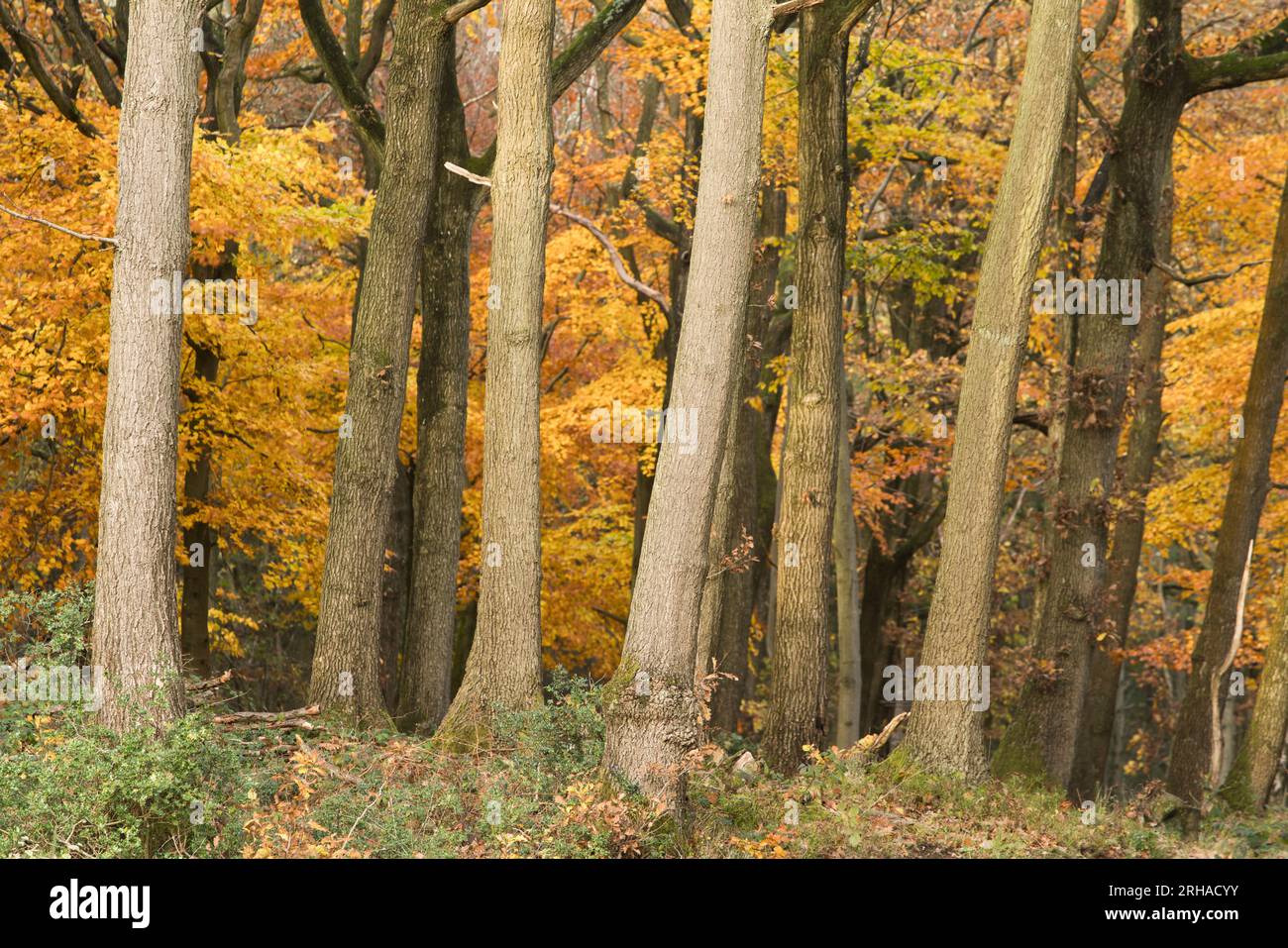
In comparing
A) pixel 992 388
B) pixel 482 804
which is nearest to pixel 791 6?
pixel 992 388

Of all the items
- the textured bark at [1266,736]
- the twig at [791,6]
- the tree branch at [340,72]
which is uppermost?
the tree branch at [340,72]

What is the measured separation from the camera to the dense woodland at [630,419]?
8.18m

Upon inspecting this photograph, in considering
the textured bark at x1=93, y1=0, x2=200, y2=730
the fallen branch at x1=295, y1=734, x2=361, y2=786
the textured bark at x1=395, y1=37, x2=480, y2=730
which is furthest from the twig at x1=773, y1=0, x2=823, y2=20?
the fallen branch at x1=295, y1=734, x2=361, y2=786

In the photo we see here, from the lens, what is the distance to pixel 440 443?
13.6m

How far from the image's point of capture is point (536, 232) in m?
10.7

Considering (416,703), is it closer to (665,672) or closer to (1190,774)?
(665,672)

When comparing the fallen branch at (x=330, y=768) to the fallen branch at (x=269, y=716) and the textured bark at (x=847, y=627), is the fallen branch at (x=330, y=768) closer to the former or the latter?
the fallen branch at (x=269, y=716)

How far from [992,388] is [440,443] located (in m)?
5.78

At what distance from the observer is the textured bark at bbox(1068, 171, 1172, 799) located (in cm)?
1688

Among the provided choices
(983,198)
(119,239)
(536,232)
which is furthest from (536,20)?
(983,198)

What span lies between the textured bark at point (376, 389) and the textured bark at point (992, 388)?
478cm

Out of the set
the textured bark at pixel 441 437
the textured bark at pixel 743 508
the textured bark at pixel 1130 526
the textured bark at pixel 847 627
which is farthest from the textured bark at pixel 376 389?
the textured bark at pixel 1130 526

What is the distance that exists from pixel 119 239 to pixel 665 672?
14.3 ft

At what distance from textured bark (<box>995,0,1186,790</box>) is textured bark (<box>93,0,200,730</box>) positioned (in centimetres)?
858
